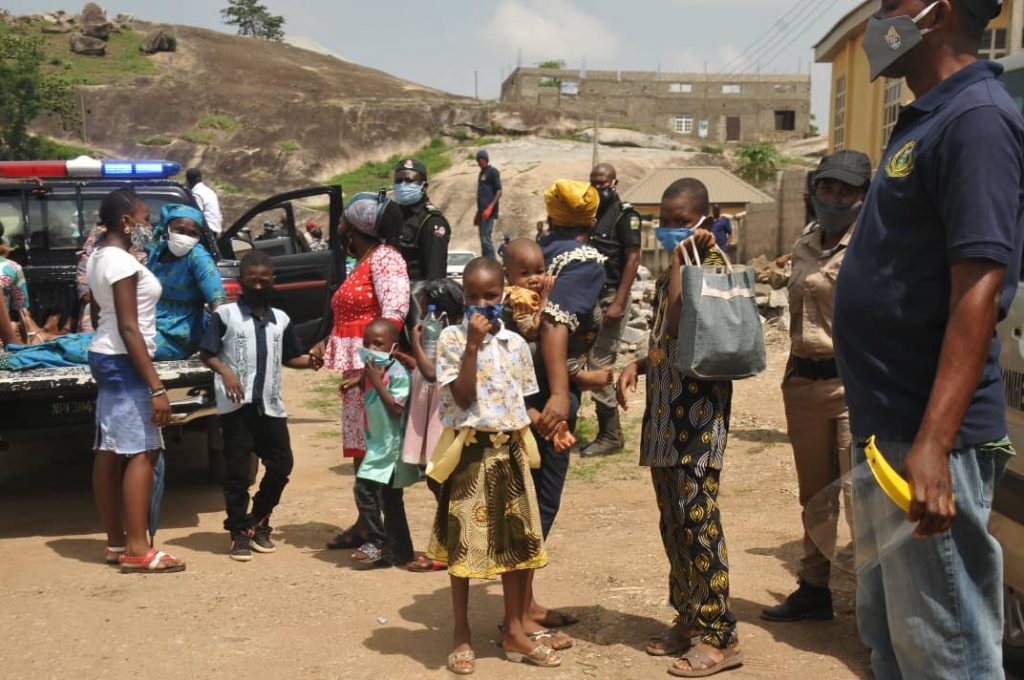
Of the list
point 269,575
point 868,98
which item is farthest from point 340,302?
point 868,98

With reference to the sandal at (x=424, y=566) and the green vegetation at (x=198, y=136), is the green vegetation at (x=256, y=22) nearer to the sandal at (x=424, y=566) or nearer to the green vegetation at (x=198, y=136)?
the green vegetation at (x=198, y=136)

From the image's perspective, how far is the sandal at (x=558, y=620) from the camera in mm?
4539

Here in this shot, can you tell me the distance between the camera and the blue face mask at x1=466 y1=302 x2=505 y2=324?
398 centimetres

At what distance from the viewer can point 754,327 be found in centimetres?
382

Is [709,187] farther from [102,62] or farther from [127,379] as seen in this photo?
[102,62]

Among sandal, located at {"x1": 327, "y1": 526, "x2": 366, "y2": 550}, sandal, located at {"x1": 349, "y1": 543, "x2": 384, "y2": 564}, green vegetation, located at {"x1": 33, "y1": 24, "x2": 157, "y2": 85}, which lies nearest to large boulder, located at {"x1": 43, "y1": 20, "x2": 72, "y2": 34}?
green vegetation, located at {"x1": 33, "y1": 24, "x2": 157, "y2": 85}

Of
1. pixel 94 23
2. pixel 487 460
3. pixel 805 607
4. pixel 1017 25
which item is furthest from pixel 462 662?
pixel 94 23

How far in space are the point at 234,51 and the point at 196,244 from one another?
184 feet

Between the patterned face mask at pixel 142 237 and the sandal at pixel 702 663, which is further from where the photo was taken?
the patterned face mask at pixel 142 237

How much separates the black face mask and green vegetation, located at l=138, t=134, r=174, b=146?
4007cm

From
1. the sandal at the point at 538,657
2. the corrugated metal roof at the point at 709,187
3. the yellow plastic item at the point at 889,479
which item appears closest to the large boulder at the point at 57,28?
the corrugated metal roof at the point at 709,187

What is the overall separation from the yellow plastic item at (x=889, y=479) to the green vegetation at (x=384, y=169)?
35960 mm

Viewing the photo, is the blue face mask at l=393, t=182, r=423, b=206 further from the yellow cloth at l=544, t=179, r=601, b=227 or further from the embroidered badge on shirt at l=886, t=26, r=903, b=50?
the embroidered badge on shirt at l=886, t=26, r=903, b=50

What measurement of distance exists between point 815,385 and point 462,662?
1.80m
